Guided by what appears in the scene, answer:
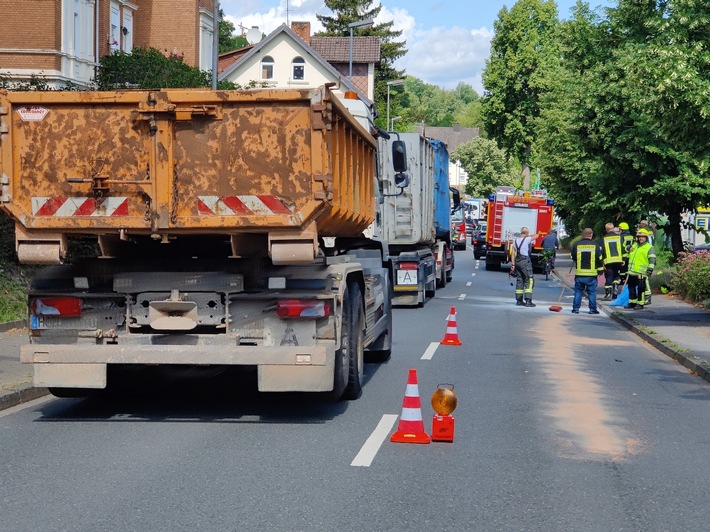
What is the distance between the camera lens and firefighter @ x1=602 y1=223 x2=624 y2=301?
25.4 meters

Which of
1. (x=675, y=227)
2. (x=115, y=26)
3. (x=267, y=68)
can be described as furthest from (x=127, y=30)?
(x=267, y=68)

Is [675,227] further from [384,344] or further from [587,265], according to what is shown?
[384,344]

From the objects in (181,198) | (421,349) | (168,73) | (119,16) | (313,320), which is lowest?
(421,349)

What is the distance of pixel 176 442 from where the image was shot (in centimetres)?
862

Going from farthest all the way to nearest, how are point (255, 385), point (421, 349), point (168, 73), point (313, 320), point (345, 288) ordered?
point (168, 73)
point (421, 349)
point (255, 385)
point (345, 288)
point (313, 320)

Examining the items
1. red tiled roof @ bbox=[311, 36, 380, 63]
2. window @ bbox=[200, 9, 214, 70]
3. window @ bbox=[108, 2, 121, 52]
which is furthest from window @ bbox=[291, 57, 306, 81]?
window @ bbox=[108, 2, 121, 52]

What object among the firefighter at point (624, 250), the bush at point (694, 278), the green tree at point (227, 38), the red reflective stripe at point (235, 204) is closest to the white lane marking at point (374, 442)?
the red reflective stripe at point (235, 204)

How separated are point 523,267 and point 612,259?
2245mm

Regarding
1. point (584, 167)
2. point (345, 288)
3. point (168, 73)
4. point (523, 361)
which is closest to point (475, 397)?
point (345, 288)

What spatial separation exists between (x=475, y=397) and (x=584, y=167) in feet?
86.8

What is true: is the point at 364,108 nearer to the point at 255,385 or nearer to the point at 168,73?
the point at 255,385

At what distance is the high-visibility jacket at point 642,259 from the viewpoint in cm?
2345

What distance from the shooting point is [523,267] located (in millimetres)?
25078

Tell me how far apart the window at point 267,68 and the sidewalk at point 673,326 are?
45867 millimetres
